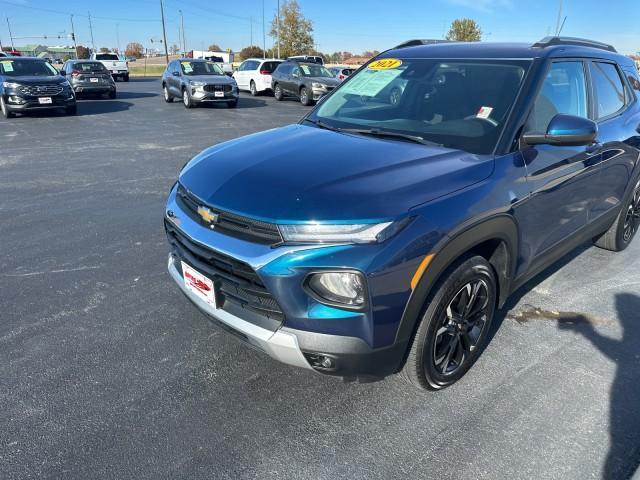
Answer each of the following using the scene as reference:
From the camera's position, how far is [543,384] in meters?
2.84

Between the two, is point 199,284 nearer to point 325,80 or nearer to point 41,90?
point 41,90

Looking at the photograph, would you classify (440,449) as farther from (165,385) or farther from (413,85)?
(413,85)

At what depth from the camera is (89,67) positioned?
19344 mm

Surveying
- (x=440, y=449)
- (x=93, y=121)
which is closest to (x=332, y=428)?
(x=440, y=449)

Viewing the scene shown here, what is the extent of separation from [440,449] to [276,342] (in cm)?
96

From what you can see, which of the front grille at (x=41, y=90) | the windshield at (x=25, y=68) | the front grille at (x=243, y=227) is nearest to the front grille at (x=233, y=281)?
the front grille at (x=243, y=227)

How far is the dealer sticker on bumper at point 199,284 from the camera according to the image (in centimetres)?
247

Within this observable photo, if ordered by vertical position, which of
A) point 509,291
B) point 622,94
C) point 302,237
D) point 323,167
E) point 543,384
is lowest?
point 543,384

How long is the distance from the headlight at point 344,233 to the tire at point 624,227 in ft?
11.3

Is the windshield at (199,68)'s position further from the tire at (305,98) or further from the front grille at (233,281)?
the front grille at (233,281)

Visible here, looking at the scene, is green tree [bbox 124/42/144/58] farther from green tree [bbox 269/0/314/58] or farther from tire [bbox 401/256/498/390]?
tire [bbox 401/256/498/390]

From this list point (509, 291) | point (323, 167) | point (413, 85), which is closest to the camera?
point (323, 167)

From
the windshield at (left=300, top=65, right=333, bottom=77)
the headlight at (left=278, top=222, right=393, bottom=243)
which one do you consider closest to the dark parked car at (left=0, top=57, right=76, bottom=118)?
the windshield at (left=300, top=65, right=333, bottom=77)

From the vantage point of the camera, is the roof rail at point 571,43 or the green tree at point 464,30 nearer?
the roof rail at point 571,43
